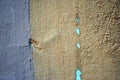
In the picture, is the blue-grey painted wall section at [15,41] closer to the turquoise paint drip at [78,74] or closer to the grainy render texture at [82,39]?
the grainy render texture at [82,39]

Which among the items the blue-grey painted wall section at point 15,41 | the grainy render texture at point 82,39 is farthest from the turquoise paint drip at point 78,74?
the blue-grey painted wall section at point 15,41

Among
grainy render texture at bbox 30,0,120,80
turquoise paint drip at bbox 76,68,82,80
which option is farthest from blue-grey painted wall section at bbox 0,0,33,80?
turquoise paint drip at bbox 76,68,82,80

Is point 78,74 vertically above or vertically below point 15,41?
below

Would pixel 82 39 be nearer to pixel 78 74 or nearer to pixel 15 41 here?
pixel 78 74

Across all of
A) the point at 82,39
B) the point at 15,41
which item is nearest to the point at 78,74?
the point at 82,39

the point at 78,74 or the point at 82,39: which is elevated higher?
the point at 82,39

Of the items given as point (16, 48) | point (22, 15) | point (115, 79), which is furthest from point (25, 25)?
point (115, 79)

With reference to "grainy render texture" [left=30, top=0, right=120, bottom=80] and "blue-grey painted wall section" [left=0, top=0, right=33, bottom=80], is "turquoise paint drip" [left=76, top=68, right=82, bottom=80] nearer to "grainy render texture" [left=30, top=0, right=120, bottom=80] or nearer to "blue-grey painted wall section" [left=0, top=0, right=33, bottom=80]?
"grainy render texture" [left=30, top=0, right=120, bottom=80]
